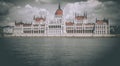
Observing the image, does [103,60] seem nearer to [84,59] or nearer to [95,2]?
[84,59]

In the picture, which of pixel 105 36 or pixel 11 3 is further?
pixel 105 36

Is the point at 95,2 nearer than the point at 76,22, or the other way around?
the point at 95,2

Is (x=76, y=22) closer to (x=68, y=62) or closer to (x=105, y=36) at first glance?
(x=105, y=36)

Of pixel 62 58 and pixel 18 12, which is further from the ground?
pixel 18 12

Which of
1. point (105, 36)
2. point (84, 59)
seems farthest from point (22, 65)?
point (105, 36)

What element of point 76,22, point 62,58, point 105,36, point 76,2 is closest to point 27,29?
point 76,22

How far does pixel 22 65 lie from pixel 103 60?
541 centimetres

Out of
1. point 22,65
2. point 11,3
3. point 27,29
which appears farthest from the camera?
point 27,29

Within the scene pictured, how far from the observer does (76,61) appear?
20.1 meters

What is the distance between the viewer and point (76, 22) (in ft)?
176

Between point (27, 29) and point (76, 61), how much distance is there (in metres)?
31.4

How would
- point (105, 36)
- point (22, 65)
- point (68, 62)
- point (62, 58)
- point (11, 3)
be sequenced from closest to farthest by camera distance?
point (22, 65) → point (68, 62) → point (62, 58) → point (11, 3) → point (105, 36)

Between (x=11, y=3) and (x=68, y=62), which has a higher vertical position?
(x=11, y=3)

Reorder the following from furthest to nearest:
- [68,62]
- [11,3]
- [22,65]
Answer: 1. [11,3]
2. [68,62]
3. [22,65]
